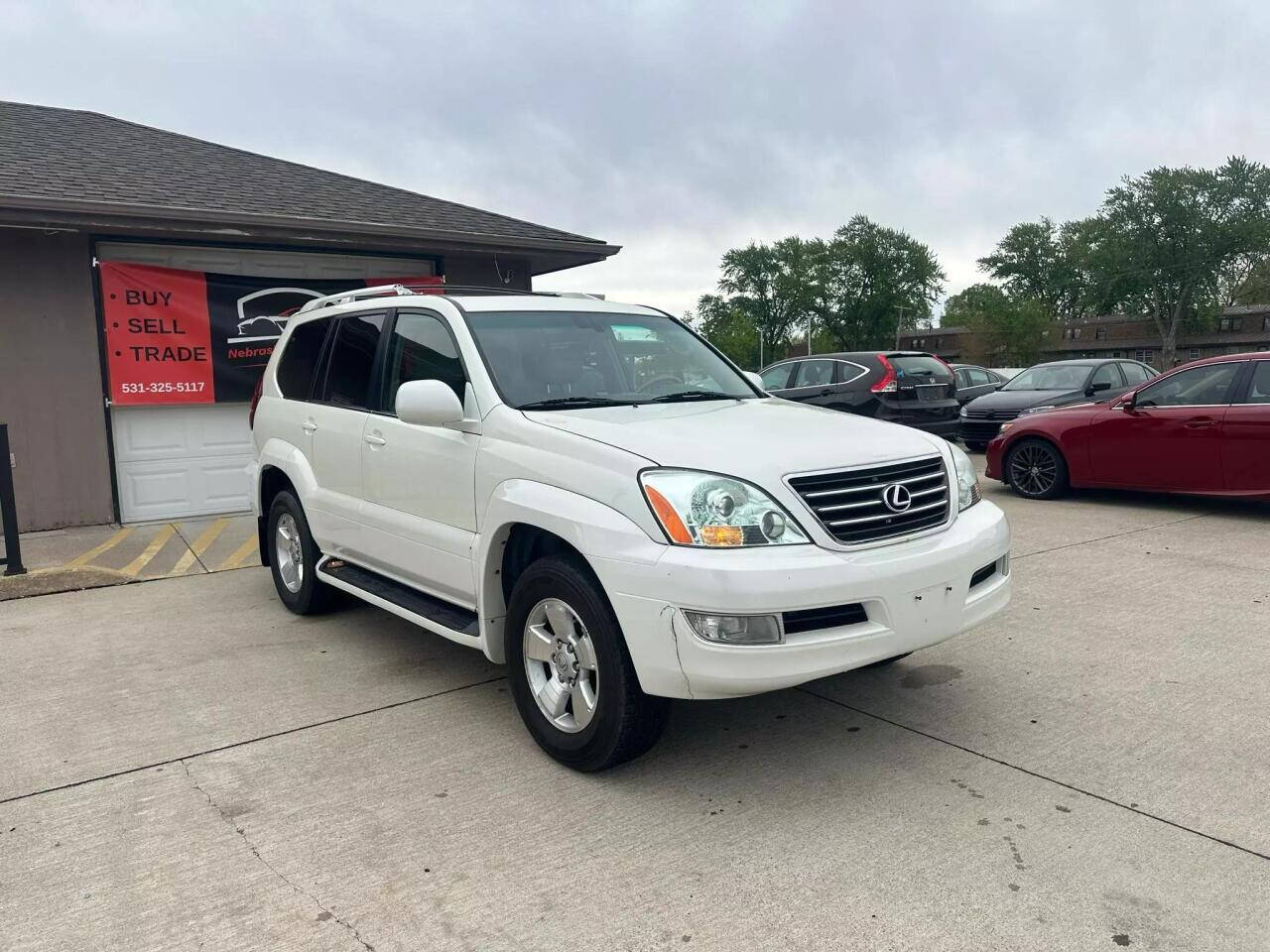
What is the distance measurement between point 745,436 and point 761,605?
2.66 feet

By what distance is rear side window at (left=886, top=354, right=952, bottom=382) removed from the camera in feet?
39.1

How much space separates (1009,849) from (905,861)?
0.35 meters

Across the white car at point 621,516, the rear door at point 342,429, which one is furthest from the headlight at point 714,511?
the rear door at point 342,429

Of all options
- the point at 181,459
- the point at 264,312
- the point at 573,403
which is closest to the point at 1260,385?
the point at 573,403

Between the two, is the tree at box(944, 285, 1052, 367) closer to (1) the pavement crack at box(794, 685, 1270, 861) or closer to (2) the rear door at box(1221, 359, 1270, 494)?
(2) the rear door at box(1221, 359, 1270, 494)

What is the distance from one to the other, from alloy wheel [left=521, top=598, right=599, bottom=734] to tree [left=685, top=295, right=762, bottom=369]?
243 feet

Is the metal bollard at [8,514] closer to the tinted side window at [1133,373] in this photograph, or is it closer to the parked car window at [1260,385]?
the parked car window at [1260,385]

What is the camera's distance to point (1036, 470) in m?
9.66

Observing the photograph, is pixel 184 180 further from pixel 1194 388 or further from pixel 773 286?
pixel 773 286

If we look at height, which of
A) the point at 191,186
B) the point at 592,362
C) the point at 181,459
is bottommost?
the point at 181,459

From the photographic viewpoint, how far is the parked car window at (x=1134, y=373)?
13648mm

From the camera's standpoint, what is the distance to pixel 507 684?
4.43m

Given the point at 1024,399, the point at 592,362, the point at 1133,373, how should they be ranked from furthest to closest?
1. the point at 1133,373
2. the point at 1024,399
3. the point at 592,362

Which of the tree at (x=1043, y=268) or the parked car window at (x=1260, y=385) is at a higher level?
the tree at (x=1043, y=268)
